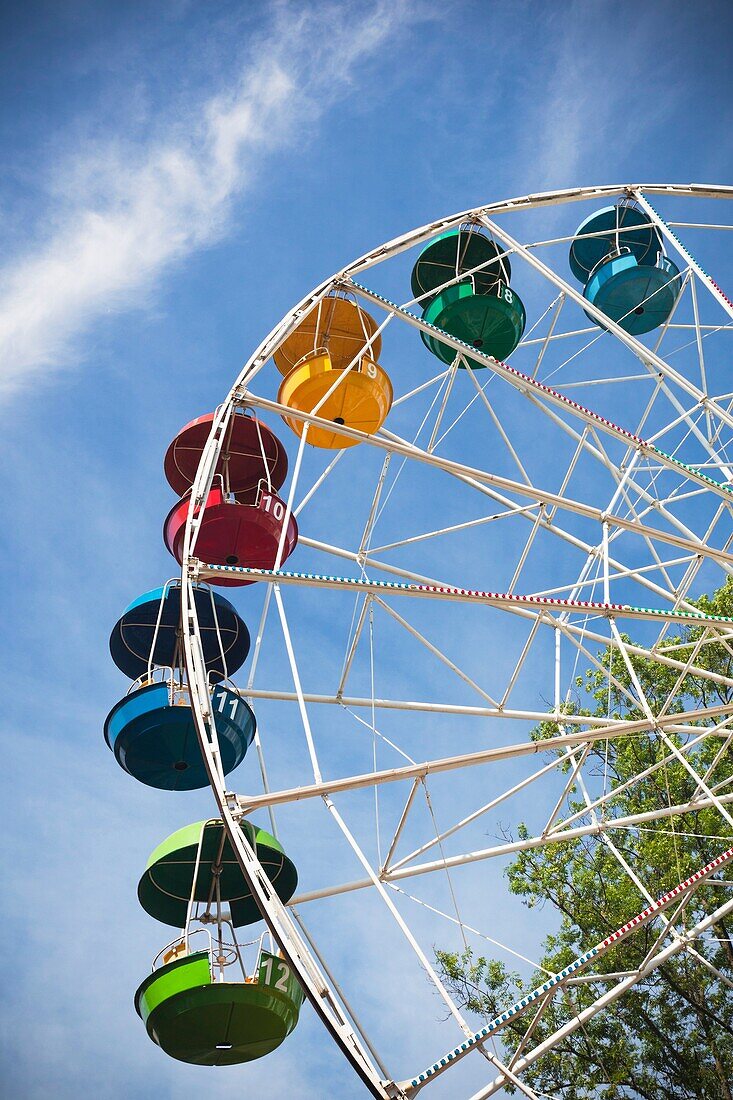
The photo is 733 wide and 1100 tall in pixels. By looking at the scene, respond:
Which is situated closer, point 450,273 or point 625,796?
point 450,273

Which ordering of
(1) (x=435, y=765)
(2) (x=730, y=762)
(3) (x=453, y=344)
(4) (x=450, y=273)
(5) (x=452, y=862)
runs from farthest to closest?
(2) (x=730, y=762) → (4) (x=450, y=273) → (3) (x=453, y=344) → (5) (x=452, y=862) → (1) (x=435, y=765)

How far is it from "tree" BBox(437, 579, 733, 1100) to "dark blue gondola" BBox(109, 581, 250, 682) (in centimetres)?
725

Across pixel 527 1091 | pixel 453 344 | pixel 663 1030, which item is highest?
pixel 453 344

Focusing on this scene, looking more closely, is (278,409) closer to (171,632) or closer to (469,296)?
(171,632)

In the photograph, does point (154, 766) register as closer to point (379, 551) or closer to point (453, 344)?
point (379, 551)

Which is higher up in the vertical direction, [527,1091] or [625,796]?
[625,796]

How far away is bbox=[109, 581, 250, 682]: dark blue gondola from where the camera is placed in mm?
11484

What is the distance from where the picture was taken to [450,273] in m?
15.3

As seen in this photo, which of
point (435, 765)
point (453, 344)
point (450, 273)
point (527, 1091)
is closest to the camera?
point (527, 1091)

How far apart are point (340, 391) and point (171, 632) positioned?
327cm

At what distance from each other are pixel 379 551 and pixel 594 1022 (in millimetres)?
10274

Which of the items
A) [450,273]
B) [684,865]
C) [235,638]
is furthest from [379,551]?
[684,865]

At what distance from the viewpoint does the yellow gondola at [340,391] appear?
11.6 meters

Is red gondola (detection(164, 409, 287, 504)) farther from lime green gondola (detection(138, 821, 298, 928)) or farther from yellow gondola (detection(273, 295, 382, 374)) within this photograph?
lime green gondola (detection(138, 821, 298, 928))
